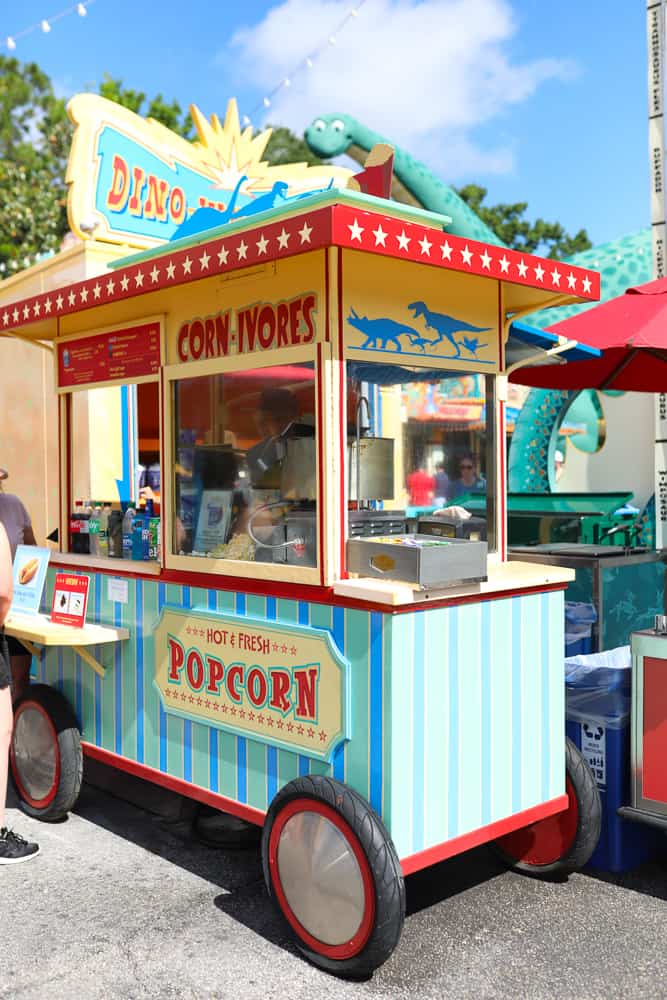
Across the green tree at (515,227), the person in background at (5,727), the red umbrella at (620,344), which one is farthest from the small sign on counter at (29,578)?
the green tree at (515,227)

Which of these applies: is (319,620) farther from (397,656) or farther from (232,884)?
(232,884)

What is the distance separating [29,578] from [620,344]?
285cm

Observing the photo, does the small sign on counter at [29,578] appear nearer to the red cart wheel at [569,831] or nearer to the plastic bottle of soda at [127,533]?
the plastic bottle of soda at [127,533]

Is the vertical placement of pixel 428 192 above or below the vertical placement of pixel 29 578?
above

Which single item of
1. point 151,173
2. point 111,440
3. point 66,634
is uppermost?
point 151,173

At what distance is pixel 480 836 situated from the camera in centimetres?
308

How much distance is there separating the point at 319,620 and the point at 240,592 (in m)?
0.43

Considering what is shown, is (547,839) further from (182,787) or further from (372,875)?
(182,787)

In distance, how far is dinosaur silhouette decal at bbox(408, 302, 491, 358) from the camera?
11.2ft

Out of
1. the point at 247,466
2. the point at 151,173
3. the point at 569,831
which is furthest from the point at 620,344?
the point at 151,173

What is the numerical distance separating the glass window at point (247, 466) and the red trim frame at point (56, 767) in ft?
3.61

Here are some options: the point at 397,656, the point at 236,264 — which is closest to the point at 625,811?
the point at 397,656

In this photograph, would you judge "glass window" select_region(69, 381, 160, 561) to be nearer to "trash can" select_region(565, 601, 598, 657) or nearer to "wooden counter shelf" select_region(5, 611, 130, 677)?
"wooden counter shelf" select_region(5, 611, 130, 677)

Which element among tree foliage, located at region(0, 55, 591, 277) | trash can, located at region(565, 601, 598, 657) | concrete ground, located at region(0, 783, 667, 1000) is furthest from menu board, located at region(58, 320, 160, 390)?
tree foliage, located at region(0, 55, 591, 277)
